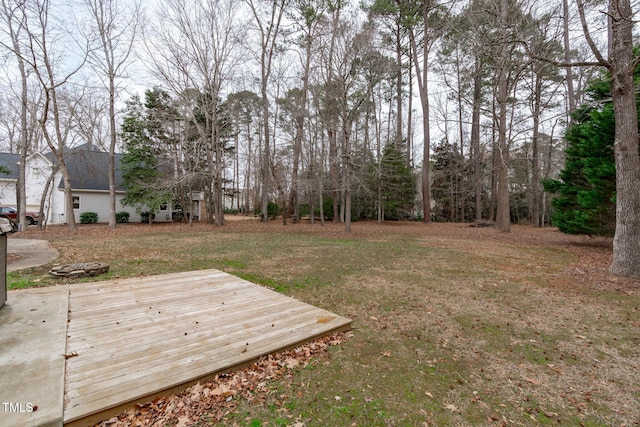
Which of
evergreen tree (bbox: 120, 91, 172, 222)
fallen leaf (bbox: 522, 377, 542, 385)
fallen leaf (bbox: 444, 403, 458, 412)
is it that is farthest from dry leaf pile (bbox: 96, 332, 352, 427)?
evergreen tree (bbox: 120, 91, 172, 222)

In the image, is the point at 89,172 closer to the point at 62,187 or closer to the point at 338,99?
the point at 62,187

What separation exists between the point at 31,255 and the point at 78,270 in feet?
11.0

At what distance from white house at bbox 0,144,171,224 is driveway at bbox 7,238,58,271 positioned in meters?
11.1

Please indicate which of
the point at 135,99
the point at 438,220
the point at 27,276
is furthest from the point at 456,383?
the point at 438,220

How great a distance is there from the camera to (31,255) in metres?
7.00

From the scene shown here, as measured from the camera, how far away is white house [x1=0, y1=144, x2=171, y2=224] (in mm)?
17922

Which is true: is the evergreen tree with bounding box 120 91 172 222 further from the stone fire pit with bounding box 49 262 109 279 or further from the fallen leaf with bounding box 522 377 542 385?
the fallen leaf with bounding box 522 377 542 385

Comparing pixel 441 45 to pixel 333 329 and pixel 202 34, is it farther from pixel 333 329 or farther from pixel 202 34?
pixel 333 329

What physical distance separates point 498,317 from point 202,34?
1719 cm

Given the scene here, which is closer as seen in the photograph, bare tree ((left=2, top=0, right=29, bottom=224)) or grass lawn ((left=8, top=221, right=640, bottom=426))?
grass lawn ((left=8, top=221, right=640, bottom=426))

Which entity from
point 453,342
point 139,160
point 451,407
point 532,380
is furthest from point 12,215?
point 532,380

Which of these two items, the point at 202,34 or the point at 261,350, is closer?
the point at 261,350

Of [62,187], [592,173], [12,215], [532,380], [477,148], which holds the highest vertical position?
[477,148]

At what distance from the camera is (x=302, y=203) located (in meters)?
24.1
